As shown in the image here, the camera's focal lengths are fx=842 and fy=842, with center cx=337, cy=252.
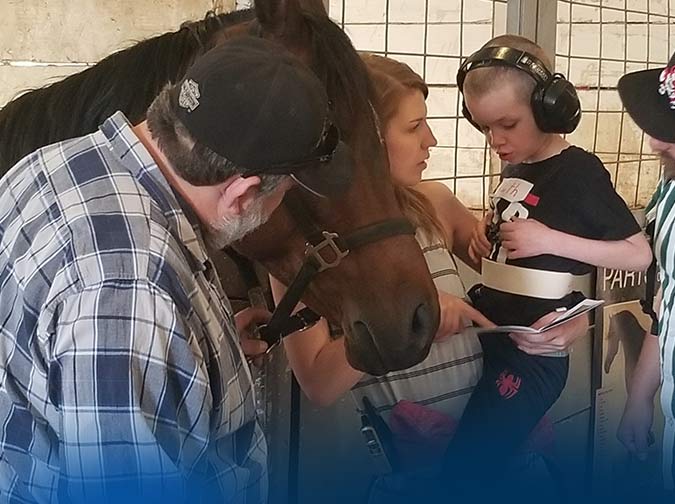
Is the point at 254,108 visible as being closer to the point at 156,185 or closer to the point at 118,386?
the point at 156,185

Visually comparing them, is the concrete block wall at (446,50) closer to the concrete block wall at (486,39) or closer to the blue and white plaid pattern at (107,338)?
the concrete block wall at (486,39)

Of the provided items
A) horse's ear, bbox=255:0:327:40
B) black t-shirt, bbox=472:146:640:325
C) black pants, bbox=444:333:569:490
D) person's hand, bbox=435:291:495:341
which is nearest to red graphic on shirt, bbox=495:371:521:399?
black pants, bbox=444:333:569:490

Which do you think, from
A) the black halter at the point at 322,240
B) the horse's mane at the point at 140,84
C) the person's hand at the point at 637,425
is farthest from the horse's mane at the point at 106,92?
the person's hand at the point at 637,425

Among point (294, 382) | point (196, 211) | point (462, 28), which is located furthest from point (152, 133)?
point (462, 28)

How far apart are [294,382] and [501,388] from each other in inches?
15.7

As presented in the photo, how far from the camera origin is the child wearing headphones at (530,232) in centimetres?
158

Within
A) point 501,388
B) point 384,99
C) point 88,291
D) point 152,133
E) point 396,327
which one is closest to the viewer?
point 88,291

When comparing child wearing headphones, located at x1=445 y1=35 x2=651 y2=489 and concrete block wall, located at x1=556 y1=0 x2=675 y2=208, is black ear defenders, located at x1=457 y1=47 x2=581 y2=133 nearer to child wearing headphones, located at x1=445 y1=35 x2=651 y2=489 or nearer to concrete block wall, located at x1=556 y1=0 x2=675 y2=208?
child wearing headphones, located at x1=445 y1=35 x2=651 y2=489

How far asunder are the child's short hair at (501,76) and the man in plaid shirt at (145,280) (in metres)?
0.81

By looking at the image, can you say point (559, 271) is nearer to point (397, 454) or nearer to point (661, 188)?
point (661, 188)

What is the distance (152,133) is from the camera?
83 cm

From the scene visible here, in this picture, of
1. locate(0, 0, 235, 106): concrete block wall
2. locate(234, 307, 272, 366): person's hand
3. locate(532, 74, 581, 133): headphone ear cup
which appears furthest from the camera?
locate(0, 0, 235, 106): concrete block wall

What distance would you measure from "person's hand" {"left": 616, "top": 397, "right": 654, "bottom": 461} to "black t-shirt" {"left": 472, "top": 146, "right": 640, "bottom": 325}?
239mm

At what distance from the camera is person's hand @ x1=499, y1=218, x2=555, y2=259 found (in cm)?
158
